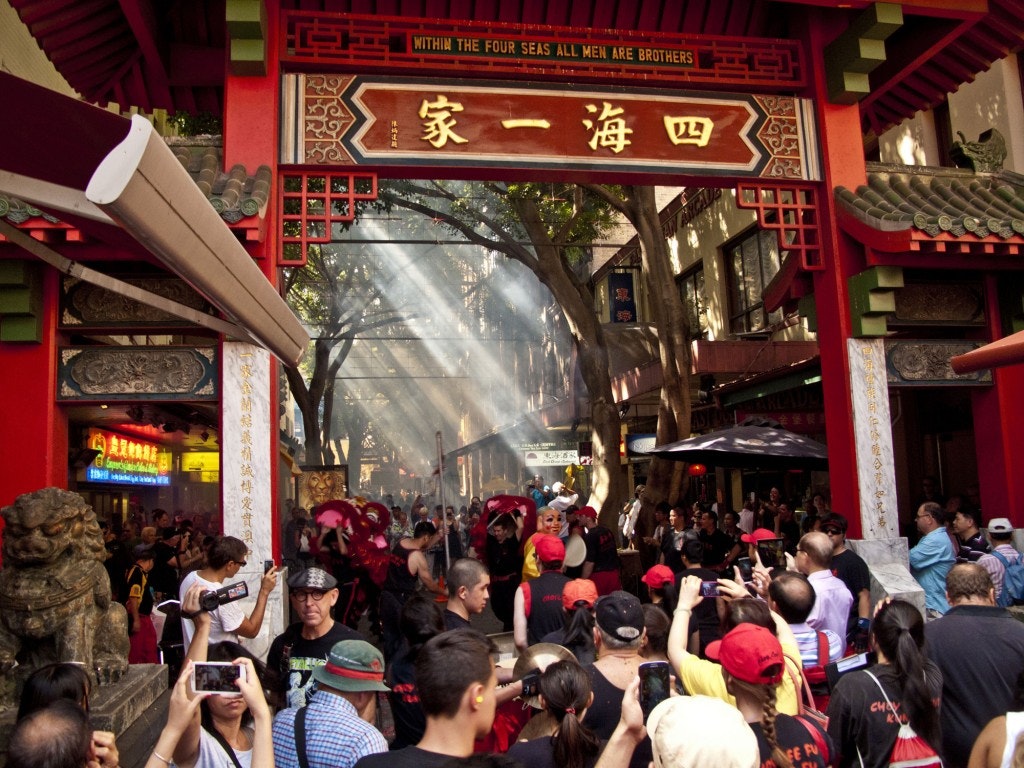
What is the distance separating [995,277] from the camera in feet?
31.4

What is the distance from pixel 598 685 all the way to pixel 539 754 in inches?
28.1

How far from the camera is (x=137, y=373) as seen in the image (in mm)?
7848

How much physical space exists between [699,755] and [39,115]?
3.10 meters

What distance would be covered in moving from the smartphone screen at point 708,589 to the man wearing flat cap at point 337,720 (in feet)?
5.24

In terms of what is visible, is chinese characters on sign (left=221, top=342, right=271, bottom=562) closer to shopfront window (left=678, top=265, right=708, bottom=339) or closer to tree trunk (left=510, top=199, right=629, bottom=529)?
tree trunk (left=510, top=199, right=629, bottom=529)

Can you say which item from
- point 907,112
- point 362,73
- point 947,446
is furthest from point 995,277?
point 362,73

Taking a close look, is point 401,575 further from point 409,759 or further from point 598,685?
point 409,759

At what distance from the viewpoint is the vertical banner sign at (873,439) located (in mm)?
8852

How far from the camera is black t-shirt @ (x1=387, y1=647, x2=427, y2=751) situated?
4.38 m

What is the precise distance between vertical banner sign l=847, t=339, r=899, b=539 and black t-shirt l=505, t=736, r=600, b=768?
6.48 meters

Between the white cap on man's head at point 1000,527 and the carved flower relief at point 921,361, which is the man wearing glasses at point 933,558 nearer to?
the white cap on man's head at point 1000,527

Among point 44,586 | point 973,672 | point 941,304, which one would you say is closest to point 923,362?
point 941,304

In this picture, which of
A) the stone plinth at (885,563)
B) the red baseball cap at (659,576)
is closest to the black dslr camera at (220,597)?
the red baseball cap at (659,576)

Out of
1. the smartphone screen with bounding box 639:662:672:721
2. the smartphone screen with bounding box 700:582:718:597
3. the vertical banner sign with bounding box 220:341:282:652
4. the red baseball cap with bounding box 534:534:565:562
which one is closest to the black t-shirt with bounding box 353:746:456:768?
the smartphone screen with bounding box 639:662:672:721
